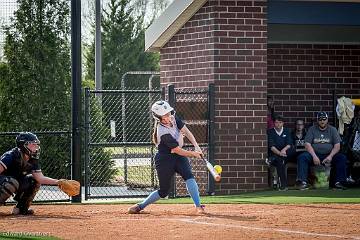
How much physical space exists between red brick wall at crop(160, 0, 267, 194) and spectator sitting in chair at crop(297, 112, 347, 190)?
754 millimetres

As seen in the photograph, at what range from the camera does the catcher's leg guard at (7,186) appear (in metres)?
15.1

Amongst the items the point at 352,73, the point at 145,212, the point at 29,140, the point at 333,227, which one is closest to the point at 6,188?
the point at 29,140

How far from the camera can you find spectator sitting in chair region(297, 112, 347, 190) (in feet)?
63.3

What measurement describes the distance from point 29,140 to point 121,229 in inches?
104

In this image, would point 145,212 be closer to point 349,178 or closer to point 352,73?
point 349,178

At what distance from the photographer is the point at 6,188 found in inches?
595

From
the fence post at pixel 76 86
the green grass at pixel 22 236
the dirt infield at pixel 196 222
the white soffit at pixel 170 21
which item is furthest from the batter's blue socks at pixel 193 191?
the white soffit at pixel 170 21

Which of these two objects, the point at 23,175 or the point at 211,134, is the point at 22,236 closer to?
the point at 23,175

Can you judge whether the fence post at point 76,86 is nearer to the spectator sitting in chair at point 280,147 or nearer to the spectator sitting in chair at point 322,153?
the spectator sitting in chair at point 280,147

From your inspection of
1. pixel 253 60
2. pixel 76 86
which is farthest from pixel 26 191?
pixel 253 60

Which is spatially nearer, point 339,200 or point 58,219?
point 58,219

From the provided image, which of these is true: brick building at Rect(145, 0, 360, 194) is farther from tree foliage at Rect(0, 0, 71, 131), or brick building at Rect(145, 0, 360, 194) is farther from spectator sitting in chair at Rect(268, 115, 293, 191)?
tree foliage at Rect(0, 0, 71, 131)

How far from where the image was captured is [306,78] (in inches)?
853

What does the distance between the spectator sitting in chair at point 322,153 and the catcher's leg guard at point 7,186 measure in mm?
6143
